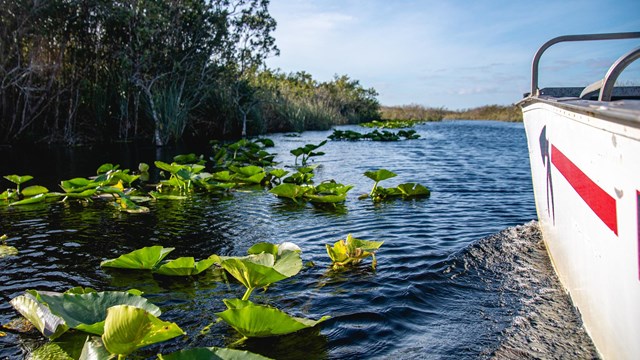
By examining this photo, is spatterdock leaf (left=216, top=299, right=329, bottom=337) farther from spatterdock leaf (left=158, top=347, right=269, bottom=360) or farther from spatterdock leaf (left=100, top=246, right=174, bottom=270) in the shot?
spatterdock leaf (left=100, top=246, right=174, bottom=270)

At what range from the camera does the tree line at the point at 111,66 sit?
11.9 meters

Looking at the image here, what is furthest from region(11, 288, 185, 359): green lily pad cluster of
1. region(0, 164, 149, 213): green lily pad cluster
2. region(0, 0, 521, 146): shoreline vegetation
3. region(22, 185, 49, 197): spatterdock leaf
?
region(0, 0, 521, 146): shoreline vegetation

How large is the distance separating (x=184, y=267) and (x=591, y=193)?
2.04m

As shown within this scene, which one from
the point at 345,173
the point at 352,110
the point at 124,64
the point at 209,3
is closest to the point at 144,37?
the point at 124,64

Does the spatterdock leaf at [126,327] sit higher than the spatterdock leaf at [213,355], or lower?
higher

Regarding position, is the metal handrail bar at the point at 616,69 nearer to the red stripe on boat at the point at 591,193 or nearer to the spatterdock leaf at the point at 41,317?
the red stripe on boat at the point at 591,193

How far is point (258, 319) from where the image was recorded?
1.88 metres

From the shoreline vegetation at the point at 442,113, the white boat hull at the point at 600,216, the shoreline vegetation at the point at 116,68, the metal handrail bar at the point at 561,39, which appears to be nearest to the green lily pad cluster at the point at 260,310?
the white boat hull at the point at 600,216

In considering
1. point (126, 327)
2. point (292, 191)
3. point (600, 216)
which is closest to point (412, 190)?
point (292, 191)

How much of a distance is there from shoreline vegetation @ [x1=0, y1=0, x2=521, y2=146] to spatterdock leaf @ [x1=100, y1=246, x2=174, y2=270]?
9.71 meters

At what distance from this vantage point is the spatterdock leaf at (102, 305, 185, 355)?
136 centimetres

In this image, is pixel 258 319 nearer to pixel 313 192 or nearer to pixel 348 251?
pixel 348 251

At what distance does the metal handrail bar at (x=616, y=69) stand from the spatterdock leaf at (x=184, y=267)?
204 cm

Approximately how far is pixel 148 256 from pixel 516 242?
2735mm
